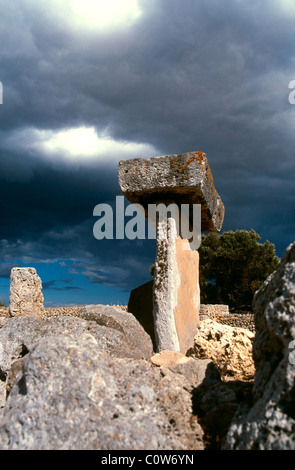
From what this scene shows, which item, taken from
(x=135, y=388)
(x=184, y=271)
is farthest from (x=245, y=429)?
(x=184, y=271)

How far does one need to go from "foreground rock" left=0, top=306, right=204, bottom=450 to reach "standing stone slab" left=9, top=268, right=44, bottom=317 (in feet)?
29.3

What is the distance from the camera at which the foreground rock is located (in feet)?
8.14

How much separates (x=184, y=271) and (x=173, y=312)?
850 mm

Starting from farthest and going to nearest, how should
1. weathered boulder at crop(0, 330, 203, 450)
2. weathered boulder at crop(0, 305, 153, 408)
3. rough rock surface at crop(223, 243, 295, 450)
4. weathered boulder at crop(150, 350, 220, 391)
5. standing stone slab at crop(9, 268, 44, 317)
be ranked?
standing stone slab at crop(9, 268, 44, 317), weathered boulder at crop(0, 305, 153, 408), weathered boulder at crop(150, 350, 220, 391), weathered boulder at crop(0, 330, 203, 450), rough rock surface at crop(223, 243, 295, 450)

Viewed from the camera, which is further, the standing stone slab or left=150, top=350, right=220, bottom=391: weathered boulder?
the standing stone slab

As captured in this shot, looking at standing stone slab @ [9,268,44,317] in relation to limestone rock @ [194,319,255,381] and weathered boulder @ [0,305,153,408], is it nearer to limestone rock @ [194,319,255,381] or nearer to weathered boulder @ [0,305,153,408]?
weathered boulder @ [0,305,153,408]

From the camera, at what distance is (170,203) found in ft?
19.1

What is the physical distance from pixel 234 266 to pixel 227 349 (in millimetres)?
15690

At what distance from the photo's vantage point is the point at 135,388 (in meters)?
2.83

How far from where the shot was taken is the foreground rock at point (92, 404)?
248cm

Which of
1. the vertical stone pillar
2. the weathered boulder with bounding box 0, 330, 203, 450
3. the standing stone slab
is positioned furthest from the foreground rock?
the standing stone slab

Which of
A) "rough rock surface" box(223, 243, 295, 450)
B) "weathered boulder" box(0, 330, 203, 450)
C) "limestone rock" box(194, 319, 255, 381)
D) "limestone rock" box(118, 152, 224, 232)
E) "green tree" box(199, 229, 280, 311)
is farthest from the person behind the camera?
"green tree" box(199, 229, 280, 311)

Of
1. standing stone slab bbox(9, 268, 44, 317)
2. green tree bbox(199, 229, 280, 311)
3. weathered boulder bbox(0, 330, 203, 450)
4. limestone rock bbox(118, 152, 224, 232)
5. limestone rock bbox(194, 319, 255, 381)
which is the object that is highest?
green tree bbox(199, 229, 280, 311)

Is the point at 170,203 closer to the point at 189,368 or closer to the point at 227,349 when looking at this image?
the point at 227,349
